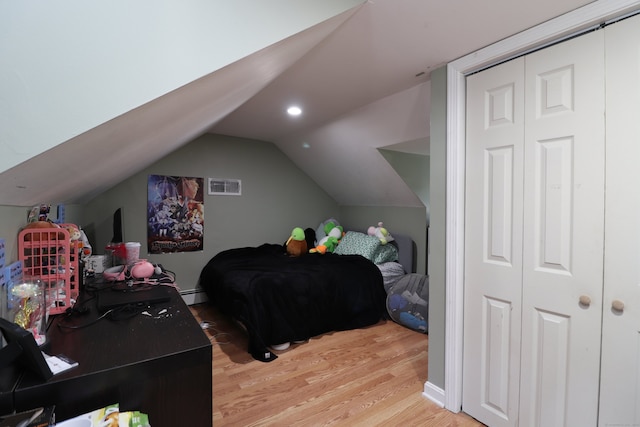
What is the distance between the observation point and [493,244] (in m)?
1.67

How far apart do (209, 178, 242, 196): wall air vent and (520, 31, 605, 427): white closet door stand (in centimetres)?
338

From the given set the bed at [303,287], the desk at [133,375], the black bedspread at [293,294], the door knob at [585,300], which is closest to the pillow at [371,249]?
the bed at [303,287]

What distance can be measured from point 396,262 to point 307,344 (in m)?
1.60

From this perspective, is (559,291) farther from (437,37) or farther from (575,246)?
(437,37)

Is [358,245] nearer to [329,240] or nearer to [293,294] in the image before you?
[329,240]

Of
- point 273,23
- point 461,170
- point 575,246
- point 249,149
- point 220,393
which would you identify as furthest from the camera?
point 249,149

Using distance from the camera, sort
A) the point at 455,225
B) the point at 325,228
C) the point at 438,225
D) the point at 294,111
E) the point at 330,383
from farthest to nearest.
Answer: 1. the point at 325,228
2. the point at 294,111
3. the point at 330,383
4. the point at 438,225
5. the point at 455,225

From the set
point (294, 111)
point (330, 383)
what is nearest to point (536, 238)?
point (330, 383)

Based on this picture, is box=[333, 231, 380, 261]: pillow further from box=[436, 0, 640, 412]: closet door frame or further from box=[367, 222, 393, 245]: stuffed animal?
box=[436, 0, 640, 412]: closet door frame

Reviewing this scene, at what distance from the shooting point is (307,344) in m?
2.73

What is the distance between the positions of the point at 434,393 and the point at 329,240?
2445 mm

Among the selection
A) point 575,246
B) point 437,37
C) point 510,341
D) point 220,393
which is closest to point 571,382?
point 510,341

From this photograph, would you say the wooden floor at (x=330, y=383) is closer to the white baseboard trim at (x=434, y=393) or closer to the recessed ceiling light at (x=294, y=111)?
the white baseboard trim at (x=434, y=393)

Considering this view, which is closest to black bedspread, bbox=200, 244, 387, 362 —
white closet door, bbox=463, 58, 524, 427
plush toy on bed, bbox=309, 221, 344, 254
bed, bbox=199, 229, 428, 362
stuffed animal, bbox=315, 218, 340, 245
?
bed, bbox=199, 229, 428, 362
